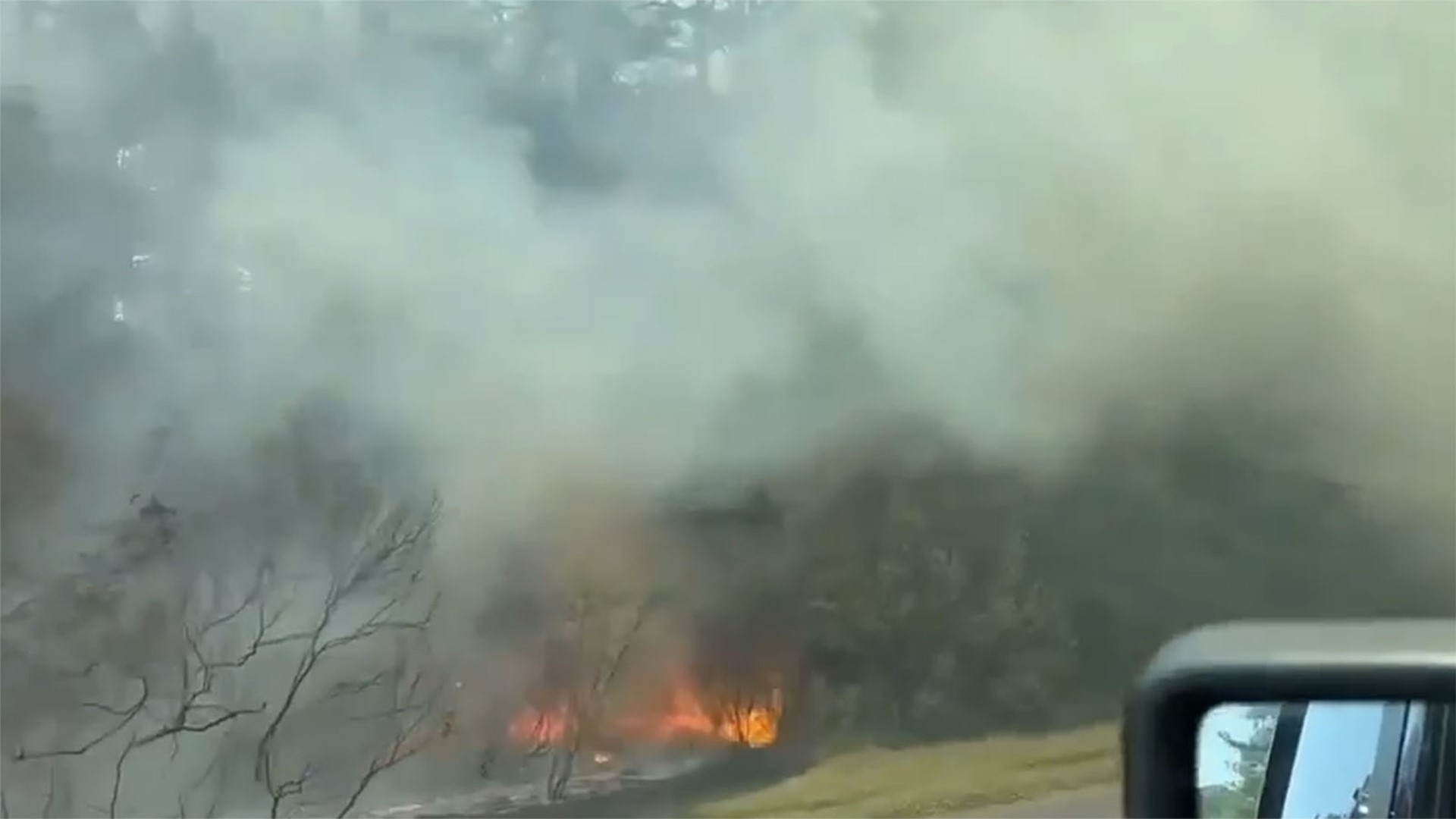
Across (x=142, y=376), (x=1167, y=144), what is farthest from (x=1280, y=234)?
(x=142, y=376)

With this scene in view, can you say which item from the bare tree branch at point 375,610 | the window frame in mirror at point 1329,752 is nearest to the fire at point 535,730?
the bare tree branch at point 375,610

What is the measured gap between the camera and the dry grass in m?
1.04

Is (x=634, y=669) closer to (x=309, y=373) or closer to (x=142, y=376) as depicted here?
(x=309, y=373)

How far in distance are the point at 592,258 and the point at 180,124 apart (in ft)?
1.09

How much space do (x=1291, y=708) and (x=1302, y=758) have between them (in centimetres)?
11

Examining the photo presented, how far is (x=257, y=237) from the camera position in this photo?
108 centimetres

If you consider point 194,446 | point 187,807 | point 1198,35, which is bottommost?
point 187,807

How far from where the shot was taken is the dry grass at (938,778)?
1045mm

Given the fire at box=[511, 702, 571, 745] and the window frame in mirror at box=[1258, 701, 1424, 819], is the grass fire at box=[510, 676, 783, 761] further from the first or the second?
the window frame in mirror at box=[1258, 701, 1424, 819]

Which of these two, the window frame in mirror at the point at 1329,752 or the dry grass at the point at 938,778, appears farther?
the dry grass at the point at 938,778

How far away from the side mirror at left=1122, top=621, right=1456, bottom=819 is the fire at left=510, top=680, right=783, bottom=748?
46cm

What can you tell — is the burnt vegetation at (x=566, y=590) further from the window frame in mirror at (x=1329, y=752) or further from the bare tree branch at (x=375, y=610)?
the window frame in mirror at (x=1329, y=752)

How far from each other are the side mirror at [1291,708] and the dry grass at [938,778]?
0.40 metres

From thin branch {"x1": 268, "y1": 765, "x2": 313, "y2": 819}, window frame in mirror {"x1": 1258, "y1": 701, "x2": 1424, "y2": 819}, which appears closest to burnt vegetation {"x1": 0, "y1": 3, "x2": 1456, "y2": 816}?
thin branch {"x1": 268, "y1": 765, "x2": 313, "y2": 819}
